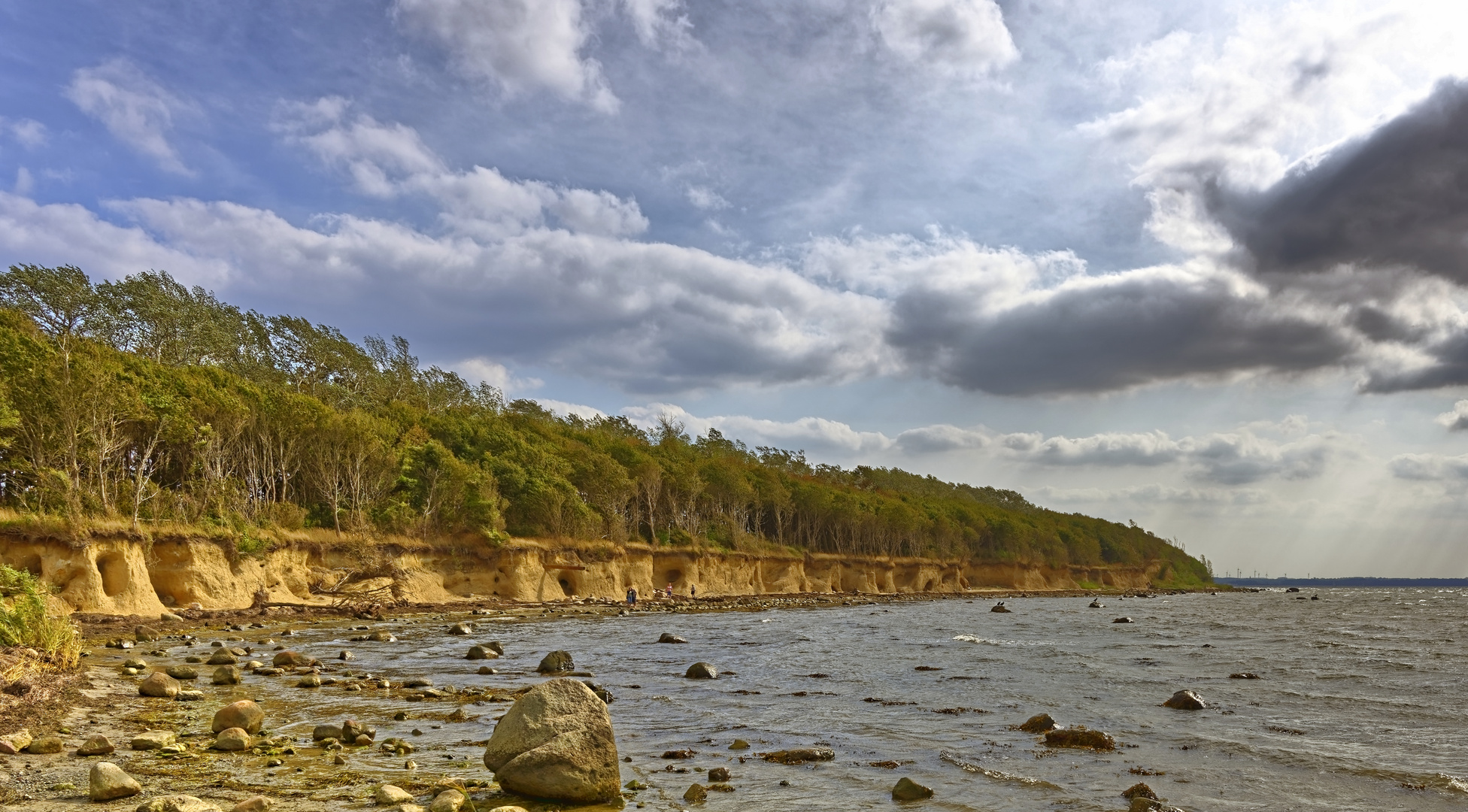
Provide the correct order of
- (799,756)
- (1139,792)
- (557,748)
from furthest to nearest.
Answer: (799,756)
(1139,792)
(557,748)

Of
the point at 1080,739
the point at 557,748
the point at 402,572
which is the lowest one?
the point at 1080,739

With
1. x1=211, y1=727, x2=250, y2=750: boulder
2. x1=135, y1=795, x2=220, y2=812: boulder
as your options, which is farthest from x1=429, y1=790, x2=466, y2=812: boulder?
x1=211, y1=727, x2=250, y2=750: boulder

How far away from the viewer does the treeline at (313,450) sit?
38438mm

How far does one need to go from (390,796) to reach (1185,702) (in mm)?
16431

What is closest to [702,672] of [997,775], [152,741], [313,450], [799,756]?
[799,756]

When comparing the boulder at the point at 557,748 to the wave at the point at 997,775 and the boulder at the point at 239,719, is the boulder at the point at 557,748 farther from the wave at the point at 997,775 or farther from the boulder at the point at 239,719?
the wave at the point at 997,775

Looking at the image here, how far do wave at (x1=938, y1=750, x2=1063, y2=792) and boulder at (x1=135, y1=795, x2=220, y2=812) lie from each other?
949cm

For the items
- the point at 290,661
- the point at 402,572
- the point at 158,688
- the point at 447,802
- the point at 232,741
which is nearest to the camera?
the point at 447,802

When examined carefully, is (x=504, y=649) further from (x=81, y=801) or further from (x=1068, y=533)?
(x=1068, y=533)

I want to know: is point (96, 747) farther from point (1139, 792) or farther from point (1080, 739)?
point (1080, 739)

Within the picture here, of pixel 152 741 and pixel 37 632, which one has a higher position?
pixel 37 632

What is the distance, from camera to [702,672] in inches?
902

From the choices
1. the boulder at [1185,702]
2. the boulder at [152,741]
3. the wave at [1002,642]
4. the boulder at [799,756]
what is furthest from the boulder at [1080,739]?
the wave at [1002,642]

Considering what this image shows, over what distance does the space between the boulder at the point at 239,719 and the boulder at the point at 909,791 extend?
931cm
